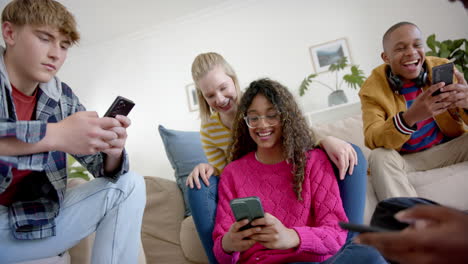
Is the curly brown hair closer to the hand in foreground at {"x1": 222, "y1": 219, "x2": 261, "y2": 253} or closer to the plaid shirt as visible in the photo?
Answer: the hand in foreground at {"x1": 222, "y1": 219, "x2": 261, "y2": 253}

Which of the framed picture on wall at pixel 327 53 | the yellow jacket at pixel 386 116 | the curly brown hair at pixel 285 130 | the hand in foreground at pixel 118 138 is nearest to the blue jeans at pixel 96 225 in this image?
the hand in foreground at pixel 118 138

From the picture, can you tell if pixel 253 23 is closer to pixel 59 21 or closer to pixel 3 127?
pixel 59 21

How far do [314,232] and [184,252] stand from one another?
0.83m

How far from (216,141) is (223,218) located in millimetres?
581

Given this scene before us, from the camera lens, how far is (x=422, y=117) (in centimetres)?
130

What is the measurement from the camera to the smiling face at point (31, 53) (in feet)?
2.98

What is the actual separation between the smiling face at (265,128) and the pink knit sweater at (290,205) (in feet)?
0.27

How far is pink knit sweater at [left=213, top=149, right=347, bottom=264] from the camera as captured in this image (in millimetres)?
840

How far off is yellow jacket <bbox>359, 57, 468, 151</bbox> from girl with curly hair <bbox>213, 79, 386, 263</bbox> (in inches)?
20.5

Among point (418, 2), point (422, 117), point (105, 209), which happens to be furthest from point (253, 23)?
point (105, 209)

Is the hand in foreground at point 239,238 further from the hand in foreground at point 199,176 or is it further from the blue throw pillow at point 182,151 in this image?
the blue throw pillow at point 182,151

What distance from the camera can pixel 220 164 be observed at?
1508mm

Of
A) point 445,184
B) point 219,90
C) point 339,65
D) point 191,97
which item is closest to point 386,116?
point 445,184

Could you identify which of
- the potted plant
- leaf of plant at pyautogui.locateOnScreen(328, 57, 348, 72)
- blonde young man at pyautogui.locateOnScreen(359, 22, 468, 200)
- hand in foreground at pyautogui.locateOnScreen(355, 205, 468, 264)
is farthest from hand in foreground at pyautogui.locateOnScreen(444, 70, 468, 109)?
leaf of plant at pyautogui.locateOnScreen(328, 57, 348, 72)
